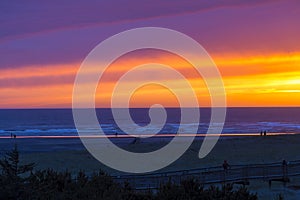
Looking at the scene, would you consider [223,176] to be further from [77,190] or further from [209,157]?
[209,157]

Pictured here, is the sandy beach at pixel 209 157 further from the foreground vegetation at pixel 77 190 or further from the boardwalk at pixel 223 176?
the foreground vegetation at pixel 77 190

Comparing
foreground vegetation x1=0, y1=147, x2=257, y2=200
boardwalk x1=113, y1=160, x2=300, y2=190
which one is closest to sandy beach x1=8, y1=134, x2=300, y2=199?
boardwalk x1=113, y1=160, x2=300, y2=190

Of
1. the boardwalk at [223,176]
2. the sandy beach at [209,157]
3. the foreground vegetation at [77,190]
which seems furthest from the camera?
the sandy beach at [209,157]

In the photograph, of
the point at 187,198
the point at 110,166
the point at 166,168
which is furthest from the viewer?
the point at 110,166

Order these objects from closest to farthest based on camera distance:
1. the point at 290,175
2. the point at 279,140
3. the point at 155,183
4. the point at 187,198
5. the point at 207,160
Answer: the point at 187,198 < the point at 155,183 < the point at 290,175 < the point at 207,160 < the point at 279,140

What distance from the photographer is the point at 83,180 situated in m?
11.4

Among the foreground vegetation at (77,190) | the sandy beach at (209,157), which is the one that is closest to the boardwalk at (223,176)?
the foreground vegetation at (77,190)

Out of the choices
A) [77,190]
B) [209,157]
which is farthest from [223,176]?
[209,157]

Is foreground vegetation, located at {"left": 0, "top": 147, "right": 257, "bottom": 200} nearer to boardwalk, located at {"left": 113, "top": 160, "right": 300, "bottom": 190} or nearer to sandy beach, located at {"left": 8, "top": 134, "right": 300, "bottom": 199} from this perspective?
boardwalk, located at {"left": 113, "top": 160, "right": 300, "bottom": 190}

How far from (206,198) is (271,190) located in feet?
34.3

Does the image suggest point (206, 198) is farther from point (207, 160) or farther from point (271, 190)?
point (207, 160)

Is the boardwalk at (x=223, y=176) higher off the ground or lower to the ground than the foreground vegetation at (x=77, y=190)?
higher

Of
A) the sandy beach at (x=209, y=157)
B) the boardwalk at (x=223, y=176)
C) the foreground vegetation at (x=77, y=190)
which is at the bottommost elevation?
the foreground vegetation at (x=77, y=190)

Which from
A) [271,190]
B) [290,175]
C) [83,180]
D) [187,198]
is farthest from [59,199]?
[290,175]
